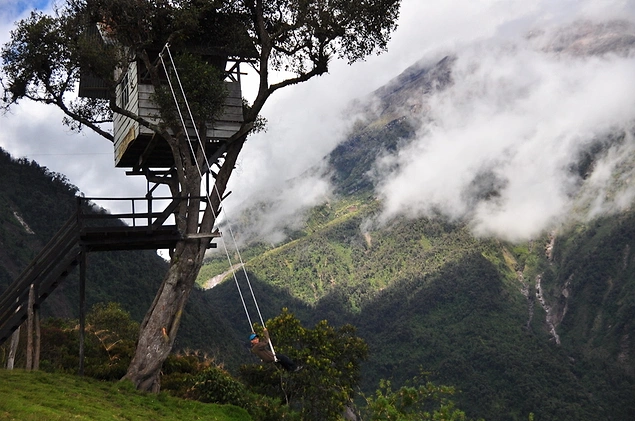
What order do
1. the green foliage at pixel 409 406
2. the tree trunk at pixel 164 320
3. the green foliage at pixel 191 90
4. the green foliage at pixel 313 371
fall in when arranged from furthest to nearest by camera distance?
the green foliage at pixel 313 371
the green foliage at pixel 191 90
the green foliage at pixel 409 406
the tree trunk at pixel 164 320

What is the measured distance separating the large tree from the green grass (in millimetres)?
1056

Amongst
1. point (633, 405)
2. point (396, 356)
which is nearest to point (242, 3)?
point (633, 405)

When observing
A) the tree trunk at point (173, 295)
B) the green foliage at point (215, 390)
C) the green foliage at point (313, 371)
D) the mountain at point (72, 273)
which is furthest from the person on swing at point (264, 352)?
the mountain at point (72, 273)

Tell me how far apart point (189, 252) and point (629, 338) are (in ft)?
596

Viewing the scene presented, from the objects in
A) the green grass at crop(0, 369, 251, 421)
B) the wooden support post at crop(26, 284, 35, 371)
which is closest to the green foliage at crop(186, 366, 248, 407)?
the green grass at crop(0, 369, 251, 421)

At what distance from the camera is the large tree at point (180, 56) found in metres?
20.6

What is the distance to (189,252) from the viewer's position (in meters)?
21.0

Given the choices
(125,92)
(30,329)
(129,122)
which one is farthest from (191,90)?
(30,329)

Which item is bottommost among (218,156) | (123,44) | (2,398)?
(2,398)

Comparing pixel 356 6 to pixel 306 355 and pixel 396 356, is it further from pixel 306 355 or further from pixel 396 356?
pixel 396 356

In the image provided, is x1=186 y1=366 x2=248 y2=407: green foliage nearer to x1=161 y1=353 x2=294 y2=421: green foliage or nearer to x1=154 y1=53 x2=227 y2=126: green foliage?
x1=161 y1=353 x2=294 y2=421: green foliage

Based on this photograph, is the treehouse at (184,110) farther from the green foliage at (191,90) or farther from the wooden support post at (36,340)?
the wooden support post at (36,340)

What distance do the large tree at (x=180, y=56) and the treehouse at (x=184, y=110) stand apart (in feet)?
0.32

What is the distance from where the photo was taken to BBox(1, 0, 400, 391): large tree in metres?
20.6
